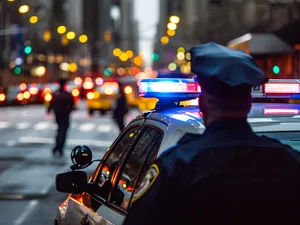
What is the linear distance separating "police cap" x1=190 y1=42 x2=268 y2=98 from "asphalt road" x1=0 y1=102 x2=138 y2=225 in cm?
843

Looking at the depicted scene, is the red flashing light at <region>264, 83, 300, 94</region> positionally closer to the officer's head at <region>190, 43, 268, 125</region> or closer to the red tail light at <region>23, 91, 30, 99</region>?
the officer's head at <region>190, 43, 268, 125</region>

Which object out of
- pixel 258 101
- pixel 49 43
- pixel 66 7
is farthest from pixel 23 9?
pixel 66 7

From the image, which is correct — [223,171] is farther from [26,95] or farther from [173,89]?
[26,95]

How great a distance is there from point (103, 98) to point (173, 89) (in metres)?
46.8

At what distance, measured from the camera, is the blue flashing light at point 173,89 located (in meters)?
5.08

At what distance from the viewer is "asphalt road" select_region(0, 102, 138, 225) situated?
1270 cm

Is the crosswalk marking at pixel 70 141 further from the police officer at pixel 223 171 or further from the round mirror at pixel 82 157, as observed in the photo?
the police officer at pixel 223 171

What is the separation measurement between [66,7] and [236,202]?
180m

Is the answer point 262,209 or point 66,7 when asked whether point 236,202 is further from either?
point 66,7

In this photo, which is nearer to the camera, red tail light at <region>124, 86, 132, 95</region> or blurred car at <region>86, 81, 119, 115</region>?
blurred car at <region>86, 81, 119, 115</region>

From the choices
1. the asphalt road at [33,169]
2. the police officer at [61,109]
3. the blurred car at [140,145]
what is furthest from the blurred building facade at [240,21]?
the blurred car at [140,145]

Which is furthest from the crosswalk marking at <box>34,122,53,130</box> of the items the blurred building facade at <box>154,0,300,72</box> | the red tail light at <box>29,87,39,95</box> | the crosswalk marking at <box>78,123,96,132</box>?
the red tail light at <box>29,87,39,95</box>

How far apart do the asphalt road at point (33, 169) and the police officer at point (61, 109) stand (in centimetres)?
41

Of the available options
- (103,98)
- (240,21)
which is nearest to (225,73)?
(103,98)
